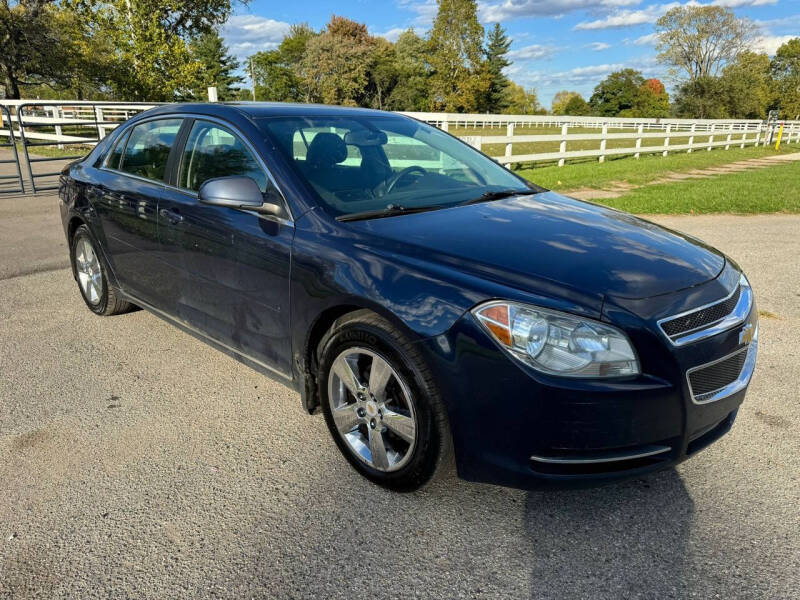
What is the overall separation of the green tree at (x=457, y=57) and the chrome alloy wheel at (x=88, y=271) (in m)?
70.0

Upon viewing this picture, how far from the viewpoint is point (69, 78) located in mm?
30172

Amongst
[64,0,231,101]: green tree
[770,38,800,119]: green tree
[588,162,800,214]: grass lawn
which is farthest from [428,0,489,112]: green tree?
[588,162,800,214]: grass lawn

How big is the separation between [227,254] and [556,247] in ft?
5.59

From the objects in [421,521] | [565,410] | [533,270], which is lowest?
[421,521]

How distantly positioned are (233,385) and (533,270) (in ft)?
7.11

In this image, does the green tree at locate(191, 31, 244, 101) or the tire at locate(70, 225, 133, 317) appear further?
the green tree at locate(191, 31, 244, 101)

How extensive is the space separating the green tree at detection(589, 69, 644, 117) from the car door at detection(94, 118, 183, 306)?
302 ft

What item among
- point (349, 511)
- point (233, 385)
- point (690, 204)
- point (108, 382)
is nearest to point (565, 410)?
point (349, 511)

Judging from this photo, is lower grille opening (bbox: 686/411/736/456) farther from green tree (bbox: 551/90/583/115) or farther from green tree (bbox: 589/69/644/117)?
green tree (bbox: 551/90/583/115)

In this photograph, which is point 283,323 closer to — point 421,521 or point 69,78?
point 421,521

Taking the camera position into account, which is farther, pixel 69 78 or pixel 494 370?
pixel 69 78

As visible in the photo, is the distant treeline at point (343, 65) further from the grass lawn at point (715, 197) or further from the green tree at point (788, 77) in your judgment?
the grass lawn at point (715, 197)

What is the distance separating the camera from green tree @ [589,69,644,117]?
3514 inches

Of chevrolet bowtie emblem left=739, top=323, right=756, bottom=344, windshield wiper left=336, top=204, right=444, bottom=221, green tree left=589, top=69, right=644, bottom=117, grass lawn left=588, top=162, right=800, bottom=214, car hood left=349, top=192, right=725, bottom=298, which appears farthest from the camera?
green tree left=589, top=69, right=644, bottom=117
